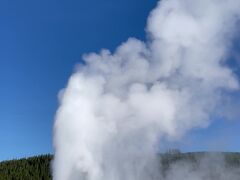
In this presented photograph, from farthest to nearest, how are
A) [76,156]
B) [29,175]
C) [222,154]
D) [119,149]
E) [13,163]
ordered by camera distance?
[13,163] → [29,175] → [222,154] → [119,149] → [76,156]

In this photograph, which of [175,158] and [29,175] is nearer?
[175,158]

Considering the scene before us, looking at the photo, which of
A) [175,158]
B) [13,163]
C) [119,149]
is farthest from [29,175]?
[119,149]

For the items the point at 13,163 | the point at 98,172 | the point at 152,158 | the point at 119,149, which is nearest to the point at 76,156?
the point at 98,172

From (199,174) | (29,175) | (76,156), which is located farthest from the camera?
(29,175)

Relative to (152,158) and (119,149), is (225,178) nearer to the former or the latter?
(152,158)

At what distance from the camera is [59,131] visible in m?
36.2

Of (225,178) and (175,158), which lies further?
(175,158)

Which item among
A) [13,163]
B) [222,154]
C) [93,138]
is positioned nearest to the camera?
[93,138]

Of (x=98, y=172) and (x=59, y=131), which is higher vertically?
(x=59, y=131)

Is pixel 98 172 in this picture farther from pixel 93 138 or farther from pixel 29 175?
pixel 29 175

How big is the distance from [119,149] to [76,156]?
8232 mm

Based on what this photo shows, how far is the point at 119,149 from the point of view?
42.4 meters

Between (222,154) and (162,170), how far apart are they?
6.75 m

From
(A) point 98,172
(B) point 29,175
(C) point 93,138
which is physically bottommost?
(A) point 98,172
